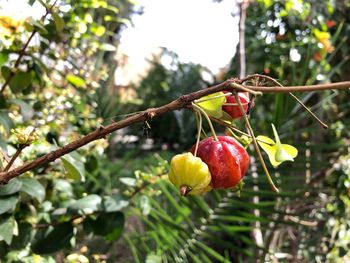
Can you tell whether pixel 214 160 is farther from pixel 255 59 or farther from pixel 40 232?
pixel 255 59

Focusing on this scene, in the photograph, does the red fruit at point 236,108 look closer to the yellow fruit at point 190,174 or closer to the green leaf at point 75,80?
the yellow fruit at point 190,174

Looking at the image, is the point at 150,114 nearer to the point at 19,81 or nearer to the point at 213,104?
the point at 213,104

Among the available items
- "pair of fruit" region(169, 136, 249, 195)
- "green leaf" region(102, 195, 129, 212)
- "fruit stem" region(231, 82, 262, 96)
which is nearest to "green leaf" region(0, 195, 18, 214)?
"green leaf" region(102, 195, 129, 212)

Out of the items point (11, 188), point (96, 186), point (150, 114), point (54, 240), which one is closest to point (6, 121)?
point (11, 188)

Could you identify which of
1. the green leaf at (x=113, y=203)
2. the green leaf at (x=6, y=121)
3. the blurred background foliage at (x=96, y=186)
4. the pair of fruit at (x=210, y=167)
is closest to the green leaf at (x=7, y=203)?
the blurred background foliage at (x=96, y=186)

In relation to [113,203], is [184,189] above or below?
above

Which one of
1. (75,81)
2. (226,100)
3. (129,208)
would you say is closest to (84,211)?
(129,208)

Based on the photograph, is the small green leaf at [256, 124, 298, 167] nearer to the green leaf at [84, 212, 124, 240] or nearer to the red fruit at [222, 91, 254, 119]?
the red fruit at [222, 91, 254, 119]
